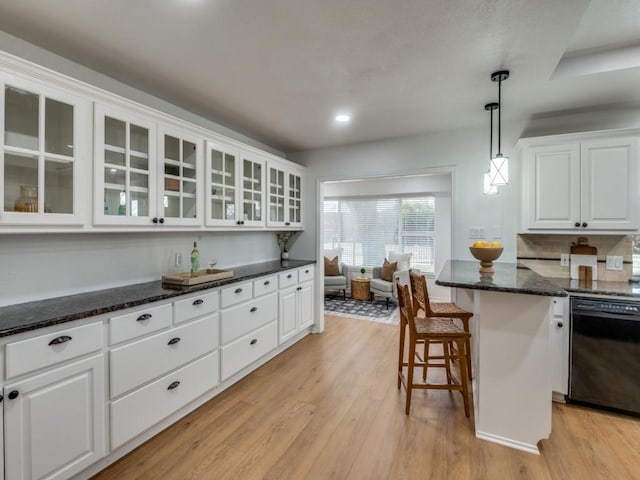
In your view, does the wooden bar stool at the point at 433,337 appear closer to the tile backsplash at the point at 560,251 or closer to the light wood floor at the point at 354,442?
the light wood floor at the point at 354,442

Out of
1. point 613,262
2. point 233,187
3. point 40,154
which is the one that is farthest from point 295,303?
point 613,262

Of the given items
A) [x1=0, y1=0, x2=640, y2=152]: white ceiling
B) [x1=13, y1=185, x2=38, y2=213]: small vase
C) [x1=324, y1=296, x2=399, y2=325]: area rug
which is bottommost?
[x1=324, y1=296, x2=399, y2=325]: area rug

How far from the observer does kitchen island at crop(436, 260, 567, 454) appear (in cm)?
188

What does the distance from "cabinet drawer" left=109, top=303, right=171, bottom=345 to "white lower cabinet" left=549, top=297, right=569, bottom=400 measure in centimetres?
285

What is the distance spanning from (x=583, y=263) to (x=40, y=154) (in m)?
4.12

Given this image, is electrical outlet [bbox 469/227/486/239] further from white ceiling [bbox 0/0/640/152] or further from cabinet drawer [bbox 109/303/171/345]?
cabinet drawer [bbox 109/303/171/345]

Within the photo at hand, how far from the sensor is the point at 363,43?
182 centimetres

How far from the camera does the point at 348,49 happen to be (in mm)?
1882

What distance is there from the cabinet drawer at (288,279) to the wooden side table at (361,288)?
2468 millimetres

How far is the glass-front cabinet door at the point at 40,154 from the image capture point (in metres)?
1.56

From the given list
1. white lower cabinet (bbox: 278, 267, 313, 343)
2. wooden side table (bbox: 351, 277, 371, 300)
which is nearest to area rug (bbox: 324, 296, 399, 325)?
wooden side table (bbox: 351, 277, 371, 300)

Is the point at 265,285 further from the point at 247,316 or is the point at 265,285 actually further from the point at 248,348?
the point at 248,348

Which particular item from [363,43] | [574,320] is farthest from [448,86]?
[574,320]

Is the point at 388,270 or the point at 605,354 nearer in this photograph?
the point at 605,354
